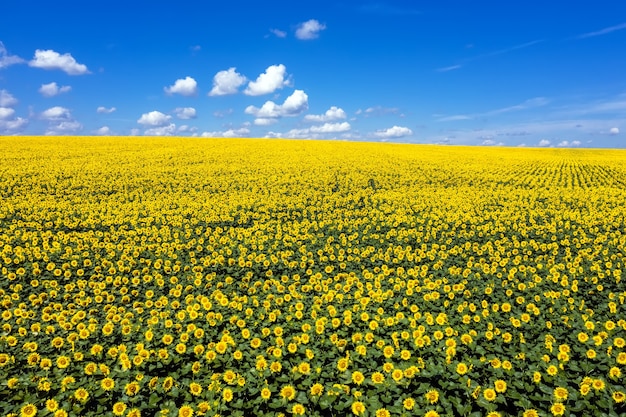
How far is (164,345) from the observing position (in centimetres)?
648

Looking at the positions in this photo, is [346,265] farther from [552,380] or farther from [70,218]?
[70,218]

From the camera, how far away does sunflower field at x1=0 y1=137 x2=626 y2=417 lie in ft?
16.8

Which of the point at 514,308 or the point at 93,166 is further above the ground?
the point at 93,166

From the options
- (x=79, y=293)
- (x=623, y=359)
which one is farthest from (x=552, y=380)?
(x=79, y=293)

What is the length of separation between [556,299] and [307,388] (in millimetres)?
5856

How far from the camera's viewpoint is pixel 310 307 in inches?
314

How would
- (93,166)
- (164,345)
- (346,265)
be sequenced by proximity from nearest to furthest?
(164,345) → (346,265) → (93,166)

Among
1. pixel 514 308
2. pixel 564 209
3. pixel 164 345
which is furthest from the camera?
pixel 564 209

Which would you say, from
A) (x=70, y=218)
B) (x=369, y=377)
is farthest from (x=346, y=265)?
(x=70, y=218)

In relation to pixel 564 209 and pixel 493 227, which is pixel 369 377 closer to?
pixel 493 227

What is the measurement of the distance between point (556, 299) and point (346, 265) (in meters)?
5.16

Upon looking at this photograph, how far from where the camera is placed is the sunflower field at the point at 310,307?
511 centimetres

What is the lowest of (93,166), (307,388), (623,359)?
(307,388)

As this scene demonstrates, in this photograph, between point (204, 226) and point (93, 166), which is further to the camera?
point (93, 166)
